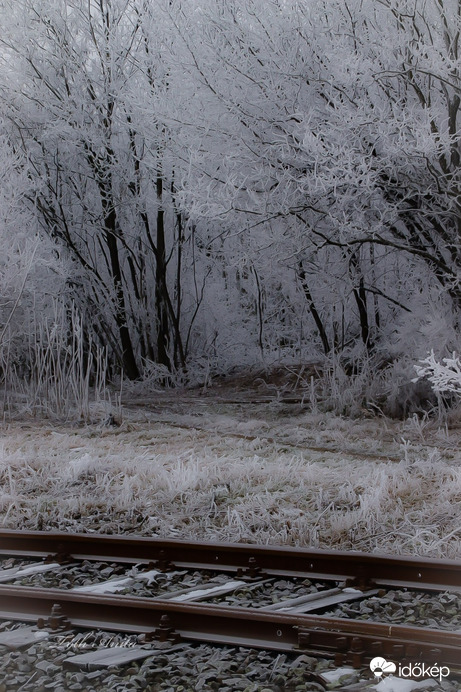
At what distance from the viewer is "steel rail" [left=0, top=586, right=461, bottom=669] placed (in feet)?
9.67

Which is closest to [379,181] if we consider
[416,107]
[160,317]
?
[416,107]

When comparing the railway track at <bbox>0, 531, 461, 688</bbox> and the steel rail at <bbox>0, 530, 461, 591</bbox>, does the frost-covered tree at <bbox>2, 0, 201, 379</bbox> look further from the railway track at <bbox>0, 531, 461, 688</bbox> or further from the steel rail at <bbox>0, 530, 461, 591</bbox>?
the railway track at <bbox>0, 531, 461, 688</bbox>

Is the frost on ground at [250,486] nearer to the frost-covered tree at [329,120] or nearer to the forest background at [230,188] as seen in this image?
the forest background at [230,188]

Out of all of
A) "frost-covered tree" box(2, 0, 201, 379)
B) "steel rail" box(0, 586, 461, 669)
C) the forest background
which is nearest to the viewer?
"steel rail" box(0, 586, 461, 669)

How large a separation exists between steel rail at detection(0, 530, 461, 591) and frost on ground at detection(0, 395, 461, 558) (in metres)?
0.71

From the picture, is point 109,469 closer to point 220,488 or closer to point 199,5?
point 220,488

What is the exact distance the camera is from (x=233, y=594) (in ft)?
13.2

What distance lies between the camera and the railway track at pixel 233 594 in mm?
3057

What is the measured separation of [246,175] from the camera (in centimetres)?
947

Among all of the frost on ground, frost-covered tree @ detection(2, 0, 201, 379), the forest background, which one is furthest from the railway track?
frost-covered tree @ detection(2, 0, 201, 379)

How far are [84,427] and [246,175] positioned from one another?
11.7 feet

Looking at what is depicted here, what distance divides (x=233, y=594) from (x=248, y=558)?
1.55ft

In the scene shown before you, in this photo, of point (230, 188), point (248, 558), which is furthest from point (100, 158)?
point (248, 558)

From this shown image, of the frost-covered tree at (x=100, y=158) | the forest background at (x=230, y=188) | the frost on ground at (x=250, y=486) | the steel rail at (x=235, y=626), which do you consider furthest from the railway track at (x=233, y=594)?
the frost-covered tree at (x=100, y=158)
